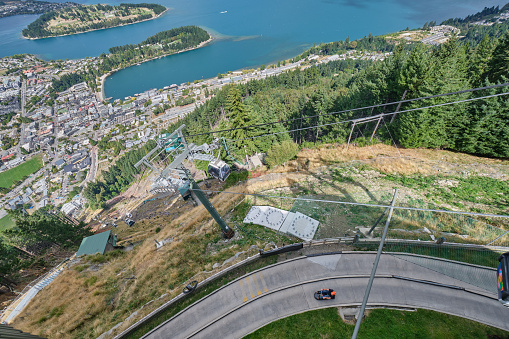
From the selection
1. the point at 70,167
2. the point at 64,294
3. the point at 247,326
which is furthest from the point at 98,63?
the point at 247,326

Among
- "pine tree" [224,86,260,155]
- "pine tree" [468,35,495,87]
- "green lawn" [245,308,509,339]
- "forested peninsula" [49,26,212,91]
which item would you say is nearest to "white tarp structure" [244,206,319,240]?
"green lawn" [245,308,509,339]

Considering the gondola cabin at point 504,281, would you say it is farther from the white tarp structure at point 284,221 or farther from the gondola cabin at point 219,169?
the gondola cabin at point 219,169

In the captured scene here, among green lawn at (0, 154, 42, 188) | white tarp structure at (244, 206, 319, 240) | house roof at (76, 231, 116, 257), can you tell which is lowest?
green lawn at (0, 154, 42, 188)

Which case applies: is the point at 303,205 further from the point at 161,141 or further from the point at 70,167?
the point at 70,167

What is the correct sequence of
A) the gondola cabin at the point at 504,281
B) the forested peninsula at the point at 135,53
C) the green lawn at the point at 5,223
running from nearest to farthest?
the gondola cabin at the point at 504,281 → the green lawn at the point at 5,223 → the forested peninsula at the point at 135,53

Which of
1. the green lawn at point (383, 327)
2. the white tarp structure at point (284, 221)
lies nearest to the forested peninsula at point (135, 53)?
the white tarp structure at point (284, 221)

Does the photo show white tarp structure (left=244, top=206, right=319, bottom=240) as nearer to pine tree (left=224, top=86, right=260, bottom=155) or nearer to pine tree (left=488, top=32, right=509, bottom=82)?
pine tree (left=224, top=86, right=260, bottom=155)
